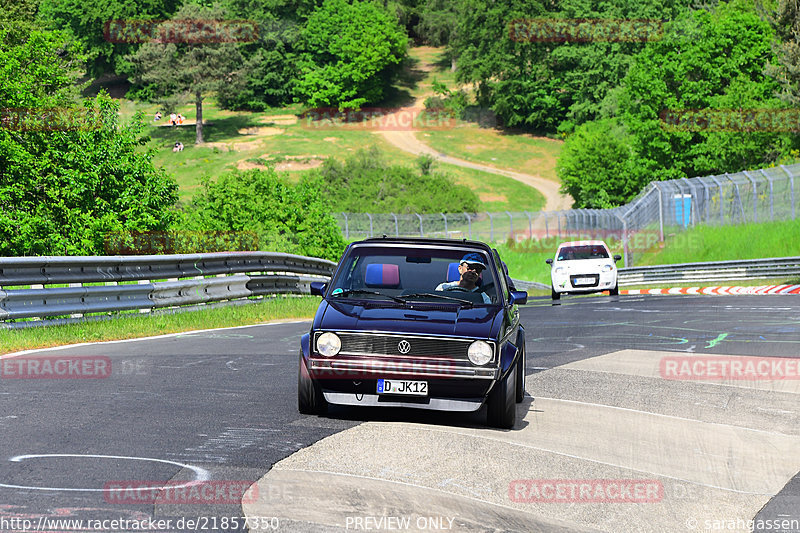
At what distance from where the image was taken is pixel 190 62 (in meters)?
118

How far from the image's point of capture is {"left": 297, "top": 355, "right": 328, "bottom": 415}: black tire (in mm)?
7738

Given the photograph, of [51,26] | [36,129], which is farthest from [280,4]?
[36,129]

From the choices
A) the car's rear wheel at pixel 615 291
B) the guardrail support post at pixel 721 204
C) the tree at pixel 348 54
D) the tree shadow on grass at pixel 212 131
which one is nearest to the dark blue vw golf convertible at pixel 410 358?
the car's rear wheel at pixel 615 291

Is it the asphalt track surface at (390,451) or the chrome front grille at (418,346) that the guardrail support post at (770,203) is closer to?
the asphalt track surface at (390,451)

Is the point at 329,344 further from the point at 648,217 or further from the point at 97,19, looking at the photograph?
the point at 97,19

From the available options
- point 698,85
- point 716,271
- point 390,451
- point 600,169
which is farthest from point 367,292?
point 600,169

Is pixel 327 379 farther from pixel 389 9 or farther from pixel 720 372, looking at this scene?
pixel 389 9

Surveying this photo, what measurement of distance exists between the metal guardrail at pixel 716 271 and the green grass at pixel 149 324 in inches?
776

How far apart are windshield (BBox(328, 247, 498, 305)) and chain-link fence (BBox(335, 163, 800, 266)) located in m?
35.5

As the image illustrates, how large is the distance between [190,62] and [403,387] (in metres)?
115

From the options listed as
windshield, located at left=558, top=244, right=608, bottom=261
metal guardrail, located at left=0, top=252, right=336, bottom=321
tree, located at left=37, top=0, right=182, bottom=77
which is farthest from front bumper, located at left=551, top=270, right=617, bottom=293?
tree, located at left=37, top=0, right=182, bottom=77

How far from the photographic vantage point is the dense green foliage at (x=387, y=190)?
255ft

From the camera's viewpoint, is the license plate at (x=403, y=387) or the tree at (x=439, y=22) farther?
the tree at (x=439, y=22)

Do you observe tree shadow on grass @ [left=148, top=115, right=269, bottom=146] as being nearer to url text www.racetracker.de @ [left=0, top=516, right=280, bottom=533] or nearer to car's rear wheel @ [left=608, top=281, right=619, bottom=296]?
car's rear wheel @ [left=608, top=281, right=619, bottom=296]
